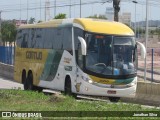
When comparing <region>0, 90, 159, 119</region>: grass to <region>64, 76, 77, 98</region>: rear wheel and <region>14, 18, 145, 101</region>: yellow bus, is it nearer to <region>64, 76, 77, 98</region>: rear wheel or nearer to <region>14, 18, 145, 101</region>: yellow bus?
<region>14, 18, 145, 101</region>: yellow bus

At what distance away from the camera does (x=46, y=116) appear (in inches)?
408

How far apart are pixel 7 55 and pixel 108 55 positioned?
27995mm

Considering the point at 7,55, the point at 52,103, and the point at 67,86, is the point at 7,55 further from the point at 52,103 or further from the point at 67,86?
the point at 52,103

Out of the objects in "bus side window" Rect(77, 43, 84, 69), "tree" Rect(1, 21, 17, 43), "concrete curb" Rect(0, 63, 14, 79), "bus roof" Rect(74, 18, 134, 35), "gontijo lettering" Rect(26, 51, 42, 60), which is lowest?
"tree" Rect(1, 21, 17, 43)

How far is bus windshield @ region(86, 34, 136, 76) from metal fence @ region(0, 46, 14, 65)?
1014 inches

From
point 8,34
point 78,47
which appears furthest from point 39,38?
point 8,34

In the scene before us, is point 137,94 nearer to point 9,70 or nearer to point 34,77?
point 34,77

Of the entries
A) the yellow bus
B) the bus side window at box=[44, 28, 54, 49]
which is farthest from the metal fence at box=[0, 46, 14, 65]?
the yellow bus

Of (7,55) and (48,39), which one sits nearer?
(48,39)

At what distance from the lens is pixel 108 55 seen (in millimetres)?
19312

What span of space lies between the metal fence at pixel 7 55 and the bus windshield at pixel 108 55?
84.5 ft

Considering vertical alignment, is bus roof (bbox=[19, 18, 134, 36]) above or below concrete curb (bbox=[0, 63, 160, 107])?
above

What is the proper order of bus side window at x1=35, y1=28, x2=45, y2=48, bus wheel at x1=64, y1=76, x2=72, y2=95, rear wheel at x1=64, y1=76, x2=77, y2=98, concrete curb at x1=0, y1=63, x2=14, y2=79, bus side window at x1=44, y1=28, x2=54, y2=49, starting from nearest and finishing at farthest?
rear wheel at x1=64, y1=76, x2=77, y2=98 → bus wheel at x1=64, y1=76, x2=72, y2=95 → bus side window at x1=44, y1=28, x2=54, y2=49 → bus side window at x1=35, y1=28, x2=45, y2=48 → concrete curb at x1=0, y1=63, x2=14, y2=79

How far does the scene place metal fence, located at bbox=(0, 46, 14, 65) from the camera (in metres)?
44.9
